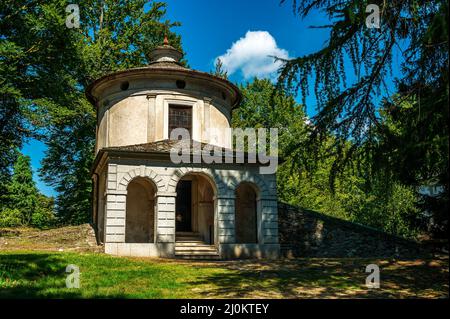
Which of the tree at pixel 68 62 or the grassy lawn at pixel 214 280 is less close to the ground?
the tree at pixel 68 62

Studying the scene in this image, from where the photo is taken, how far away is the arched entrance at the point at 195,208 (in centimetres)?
2009

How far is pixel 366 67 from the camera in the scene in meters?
8.81

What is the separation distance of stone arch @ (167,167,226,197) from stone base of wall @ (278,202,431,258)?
4091 mm

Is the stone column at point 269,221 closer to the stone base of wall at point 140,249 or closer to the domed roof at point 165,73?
the stone base of wall at point 140,249

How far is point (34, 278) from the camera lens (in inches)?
375

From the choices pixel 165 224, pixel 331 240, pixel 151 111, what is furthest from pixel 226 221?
pixel 151 111

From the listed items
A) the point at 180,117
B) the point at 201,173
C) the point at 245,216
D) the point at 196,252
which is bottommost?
the point at 196,252

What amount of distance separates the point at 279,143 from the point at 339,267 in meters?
25.0

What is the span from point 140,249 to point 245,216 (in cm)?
605

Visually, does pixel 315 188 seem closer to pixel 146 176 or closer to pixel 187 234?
pixel 187 234

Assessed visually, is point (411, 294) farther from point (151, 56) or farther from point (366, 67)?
point (151, 56)

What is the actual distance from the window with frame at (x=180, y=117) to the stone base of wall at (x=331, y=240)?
6241 millimetres

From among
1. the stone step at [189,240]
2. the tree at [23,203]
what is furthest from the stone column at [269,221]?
the tree at [23,203]
